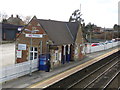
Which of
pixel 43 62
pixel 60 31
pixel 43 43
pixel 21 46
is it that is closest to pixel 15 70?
pixel 43 62

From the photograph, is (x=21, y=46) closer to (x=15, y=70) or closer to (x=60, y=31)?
(x=15, y=70)

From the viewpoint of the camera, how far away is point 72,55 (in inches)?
989

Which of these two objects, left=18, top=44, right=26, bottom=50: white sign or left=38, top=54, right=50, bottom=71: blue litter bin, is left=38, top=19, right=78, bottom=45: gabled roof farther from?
left=18, top=44, right=26, bottom=50: white sign

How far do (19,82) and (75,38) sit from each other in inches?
509

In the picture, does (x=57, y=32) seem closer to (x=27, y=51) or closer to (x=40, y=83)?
(x=27, y=51)

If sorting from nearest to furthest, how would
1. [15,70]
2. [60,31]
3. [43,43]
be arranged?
[15,70]
[43,43]
[60,31]

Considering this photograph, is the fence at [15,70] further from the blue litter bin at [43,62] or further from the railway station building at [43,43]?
the railway station building at [43,43]

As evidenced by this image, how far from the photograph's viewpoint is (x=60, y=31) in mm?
23953

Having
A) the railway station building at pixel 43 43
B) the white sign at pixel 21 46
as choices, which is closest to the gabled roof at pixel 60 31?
the railway station building at pixel 43 43

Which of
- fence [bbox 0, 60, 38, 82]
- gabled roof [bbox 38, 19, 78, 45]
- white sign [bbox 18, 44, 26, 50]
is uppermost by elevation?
gabled roof [bbox 38, 19, 78, 45]

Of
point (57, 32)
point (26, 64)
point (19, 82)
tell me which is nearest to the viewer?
point (19, 82)

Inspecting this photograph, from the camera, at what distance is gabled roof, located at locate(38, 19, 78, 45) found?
2078cm

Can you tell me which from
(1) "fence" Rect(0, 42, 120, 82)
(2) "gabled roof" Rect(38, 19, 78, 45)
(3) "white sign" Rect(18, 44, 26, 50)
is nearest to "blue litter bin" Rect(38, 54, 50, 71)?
(1) "fence" Rect(0, 42, 120, 82)

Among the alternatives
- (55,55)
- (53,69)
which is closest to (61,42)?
(55,55)
